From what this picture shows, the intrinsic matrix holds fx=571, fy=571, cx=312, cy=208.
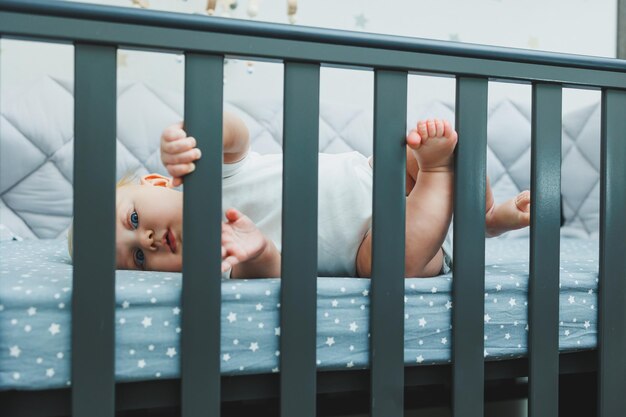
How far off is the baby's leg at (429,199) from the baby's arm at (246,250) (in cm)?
21

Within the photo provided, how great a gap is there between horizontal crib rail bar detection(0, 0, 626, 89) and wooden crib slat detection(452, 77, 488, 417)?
0.04m

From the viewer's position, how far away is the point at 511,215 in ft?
3.34

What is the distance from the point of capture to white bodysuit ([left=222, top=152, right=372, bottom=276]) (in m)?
0.97

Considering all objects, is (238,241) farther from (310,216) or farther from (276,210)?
(276,210)

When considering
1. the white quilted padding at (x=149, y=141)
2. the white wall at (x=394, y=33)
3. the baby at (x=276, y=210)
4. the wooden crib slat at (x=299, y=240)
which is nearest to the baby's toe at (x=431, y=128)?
the baby at (x=276, y=210)

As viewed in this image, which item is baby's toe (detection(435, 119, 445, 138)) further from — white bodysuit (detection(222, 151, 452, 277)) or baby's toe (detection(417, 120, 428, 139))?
white bodysuit (detection(222, 151, 452, 277))

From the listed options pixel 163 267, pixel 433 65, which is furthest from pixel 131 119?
pixel 433 65

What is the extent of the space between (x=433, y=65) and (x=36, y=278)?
0.59 m

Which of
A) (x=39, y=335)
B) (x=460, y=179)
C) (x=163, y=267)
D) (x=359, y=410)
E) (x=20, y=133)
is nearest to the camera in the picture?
(x=39, y=335)

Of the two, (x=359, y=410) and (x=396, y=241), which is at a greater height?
(x=396, y=241)

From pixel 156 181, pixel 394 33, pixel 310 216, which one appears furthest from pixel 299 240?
pixel 394 33

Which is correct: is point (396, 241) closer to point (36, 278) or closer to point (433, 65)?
point (433, 65)

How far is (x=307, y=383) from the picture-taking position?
738mm

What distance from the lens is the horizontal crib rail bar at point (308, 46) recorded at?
2.10 feet
